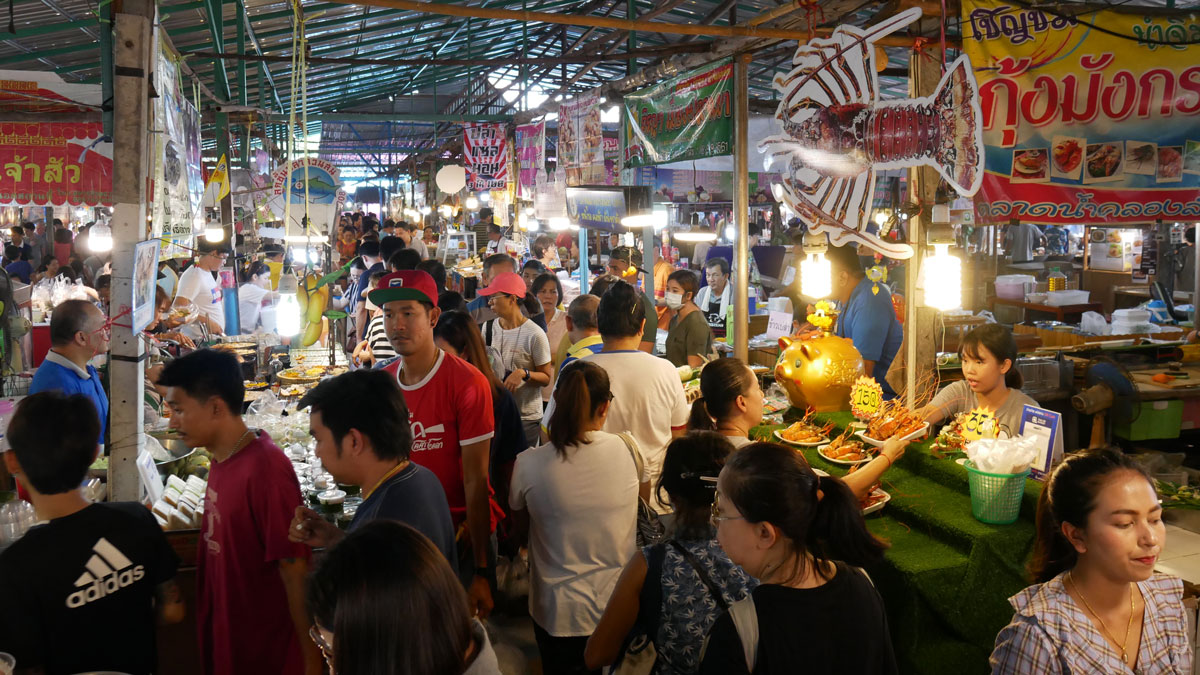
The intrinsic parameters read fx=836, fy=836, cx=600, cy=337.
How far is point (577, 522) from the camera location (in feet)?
10.3

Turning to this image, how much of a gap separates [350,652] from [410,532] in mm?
241

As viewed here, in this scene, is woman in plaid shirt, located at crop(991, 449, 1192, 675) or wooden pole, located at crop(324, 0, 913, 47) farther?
wooden pole, located at crop(324, 0, 913, 47)

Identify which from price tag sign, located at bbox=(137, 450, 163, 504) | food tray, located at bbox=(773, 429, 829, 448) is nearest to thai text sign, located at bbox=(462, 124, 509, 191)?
food tray, located at bbox=(773, 429, 829, 448)

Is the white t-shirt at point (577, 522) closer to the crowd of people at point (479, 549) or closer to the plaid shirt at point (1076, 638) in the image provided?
the crowd of people at point (479, 549)

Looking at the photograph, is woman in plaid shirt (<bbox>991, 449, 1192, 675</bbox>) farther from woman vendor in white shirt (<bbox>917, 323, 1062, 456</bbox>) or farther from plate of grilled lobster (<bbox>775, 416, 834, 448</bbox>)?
plate of grilled lobster (<bbox>775, 416, 834, 448</bbox>)

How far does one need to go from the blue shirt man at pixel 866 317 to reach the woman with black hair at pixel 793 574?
3.87 meters

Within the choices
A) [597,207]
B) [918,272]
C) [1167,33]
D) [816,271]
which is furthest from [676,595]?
[597,207]

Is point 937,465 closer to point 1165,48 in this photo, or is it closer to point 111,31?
point 1165,48

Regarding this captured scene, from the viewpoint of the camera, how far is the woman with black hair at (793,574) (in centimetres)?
187

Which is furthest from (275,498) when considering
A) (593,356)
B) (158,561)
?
(593,356)

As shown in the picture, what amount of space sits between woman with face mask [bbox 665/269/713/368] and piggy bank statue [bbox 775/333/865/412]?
5.14 ft

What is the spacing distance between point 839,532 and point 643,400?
6.82 ft

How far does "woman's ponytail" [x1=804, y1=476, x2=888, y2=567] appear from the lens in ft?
6.59

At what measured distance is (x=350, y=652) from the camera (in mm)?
1491
